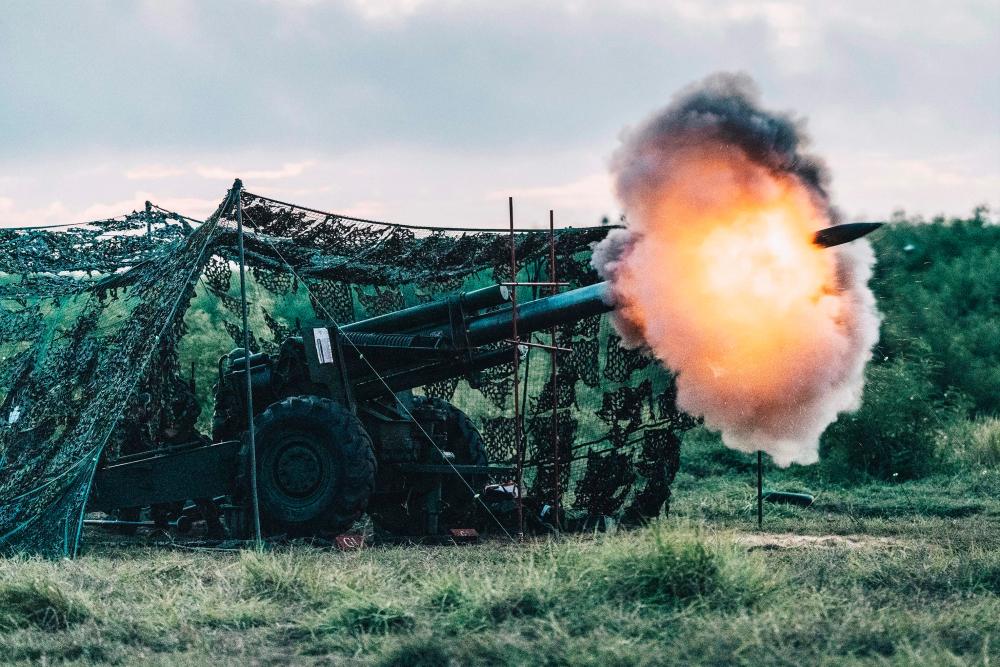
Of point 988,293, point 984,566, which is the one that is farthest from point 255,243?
point 988,293

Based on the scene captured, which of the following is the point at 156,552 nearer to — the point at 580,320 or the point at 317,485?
the point at 317,485

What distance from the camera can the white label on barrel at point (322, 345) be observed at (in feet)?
42.7

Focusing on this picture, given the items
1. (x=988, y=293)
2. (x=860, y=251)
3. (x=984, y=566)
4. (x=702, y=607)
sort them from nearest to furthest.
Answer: (x=702, y=607) < (x=984, y=566) < (x=860, y=251) < (x=988, y=293)

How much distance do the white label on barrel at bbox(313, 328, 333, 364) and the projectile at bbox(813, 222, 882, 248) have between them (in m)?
5.18

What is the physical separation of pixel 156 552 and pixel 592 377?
490 centimetres

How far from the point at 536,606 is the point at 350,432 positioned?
182 inches

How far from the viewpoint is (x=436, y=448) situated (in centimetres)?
1330

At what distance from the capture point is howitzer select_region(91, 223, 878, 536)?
12531 millimetres

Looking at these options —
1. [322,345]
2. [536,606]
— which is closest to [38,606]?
[536,606]

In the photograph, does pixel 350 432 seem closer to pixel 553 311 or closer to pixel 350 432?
pixel 350 432

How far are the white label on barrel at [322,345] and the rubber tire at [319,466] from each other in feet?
1.46

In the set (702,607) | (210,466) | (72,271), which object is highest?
(72,271)

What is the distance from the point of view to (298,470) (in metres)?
12.8

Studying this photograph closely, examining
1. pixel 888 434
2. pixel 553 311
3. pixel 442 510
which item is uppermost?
pixel 553 311
